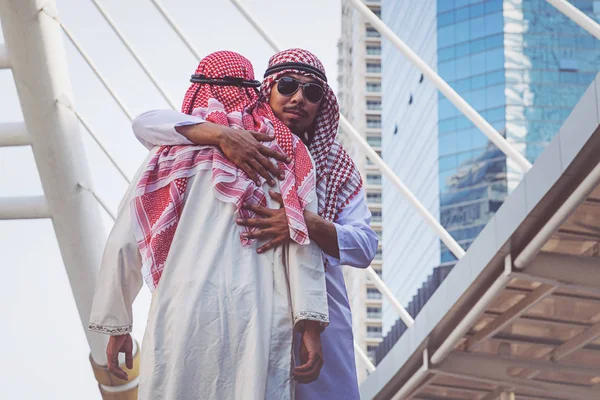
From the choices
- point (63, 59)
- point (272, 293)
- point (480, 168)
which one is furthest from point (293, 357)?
point (480, 168)

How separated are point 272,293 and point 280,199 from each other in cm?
30

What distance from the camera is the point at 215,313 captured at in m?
3.12

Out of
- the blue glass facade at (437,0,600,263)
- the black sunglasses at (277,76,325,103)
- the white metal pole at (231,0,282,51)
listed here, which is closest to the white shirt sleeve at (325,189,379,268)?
the black sunglasses at (277,76,325,103)

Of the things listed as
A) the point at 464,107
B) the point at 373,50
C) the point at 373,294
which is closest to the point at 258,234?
the point at 464,107

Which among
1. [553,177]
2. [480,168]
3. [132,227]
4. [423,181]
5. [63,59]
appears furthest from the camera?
[423,181]

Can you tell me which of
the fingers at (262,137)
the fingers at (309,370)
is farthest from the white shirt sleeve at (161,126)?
the fingers at (309,370)

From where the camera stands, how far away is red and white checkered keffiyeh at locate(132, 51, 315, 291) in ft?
10.7

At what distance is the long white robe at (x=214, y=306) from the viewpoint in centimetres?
308

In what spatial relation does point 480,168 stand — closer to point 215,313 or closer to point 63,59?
point 63,59

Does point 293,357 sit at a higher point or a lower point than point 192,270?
lower

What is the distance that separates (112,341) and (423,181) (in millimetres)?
81432

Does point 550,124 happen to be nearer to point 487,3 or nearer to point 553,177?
point 487,3

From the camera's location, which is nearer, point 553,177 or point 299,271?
point 299,271

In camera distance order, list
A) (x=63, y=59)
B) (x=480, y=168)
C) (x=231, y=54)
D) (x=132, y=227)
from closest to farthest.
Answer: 1. (x=132, y=227)
2. (x=231, y=54)
3. (x=63, y=59)
4. (x=480, y=168)
